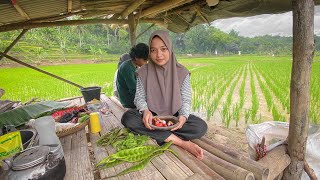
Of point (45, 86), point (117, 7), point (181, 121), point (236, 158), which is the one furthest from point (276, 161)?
point (45, 86)

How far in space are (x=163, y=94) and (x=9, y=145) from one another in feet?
4.60

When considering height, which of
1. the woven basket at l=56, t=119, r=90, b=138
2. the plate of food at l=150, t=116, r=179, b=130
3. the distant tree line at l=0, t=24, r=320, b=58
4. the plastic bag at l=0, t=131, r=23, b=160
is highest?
the distant tree line at l=0, t=24, r=320, b=58

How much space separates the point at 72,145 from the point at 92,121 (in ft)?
1.20

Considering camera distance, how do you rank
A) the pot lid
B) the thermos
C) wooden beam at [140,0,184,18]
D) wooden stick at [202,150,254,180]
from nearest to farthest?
the pot lid < wooden stick at [202,150,254,180] < the thermos < wooden beam at [140,0,184,18]

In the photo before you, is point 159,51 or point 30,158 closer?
point 30,158

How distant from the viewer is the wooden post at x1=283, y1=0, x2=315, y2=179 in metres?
1.71

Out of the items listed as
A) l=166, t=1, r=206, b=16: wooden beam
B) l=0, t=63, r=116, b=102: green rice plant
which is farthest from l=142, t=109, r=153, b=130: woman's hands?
l=0, t=63, r=116, b=102: green rice plant

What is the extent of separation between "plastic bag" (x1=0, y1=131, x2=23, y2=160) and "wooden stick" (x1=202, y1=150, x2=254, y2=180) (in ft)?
4.44


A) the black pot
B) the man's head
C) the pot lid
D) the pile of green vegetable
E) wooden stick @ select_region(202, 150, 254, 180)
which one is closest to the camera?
the pot lid

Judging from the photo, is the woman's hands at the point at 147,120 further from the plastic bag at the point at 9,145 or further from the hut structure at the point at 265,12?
the plastic bag at the point at 9,145

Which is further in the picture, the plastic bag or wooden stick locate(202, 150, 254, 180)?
wooden stick locate(202, 150, 254, 180)

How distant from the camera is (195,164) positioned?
5.00 ft

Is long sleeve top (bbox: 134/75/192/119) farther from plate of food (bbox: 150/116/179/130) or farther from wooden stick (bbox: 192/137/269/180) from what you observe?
wooden stick (bbox: 192/137/269/180)

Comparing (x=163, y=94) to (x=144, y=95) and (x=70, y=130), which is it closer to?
(x=144, y=95)
